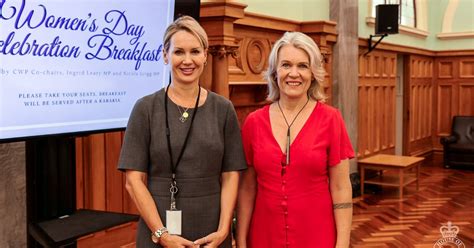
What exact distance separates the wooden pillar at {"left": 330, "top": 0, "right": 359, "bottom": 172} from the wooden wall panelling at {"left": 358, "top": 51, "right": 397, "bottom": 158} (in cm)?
97

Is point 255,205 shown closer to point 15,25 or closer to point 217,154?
point 217,154

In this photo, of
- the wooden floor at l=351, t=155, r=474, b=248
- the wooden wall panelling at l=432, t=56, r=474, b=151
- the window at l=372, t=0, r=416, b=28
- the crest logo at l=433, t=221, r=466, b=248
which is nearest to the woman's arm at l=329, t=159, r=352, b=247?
the wooden floor at l=351, t=155, r=474, b=248

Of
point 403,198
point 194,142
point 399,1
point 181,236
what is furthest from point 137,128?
point 399,1

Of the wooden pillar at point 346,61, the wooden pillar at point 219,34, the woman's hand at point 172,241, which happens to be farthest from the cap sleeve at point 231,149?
the wooden pillar at point 346,61

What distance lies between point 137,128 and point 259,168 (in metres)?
0.48

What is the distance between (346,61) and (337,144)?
5.13 m

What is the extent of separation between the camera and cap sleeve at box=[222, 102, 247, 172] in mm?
2057

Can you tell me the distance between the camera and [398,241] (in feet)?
16.6

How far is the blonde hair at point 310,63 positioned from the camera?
2016 mm

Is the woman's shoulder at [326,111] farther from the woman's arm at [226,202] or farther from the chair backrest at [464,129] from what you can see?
the chair backrest at [464,129]

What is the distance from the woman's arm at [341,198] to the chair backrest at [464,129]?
828cm

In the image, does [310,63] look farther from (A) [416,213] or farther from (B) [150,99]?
(A) [416,213]

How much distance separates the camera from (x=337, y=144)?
2.04 m

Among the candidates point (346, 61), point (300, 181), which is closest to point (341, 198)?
point (300, 181)
